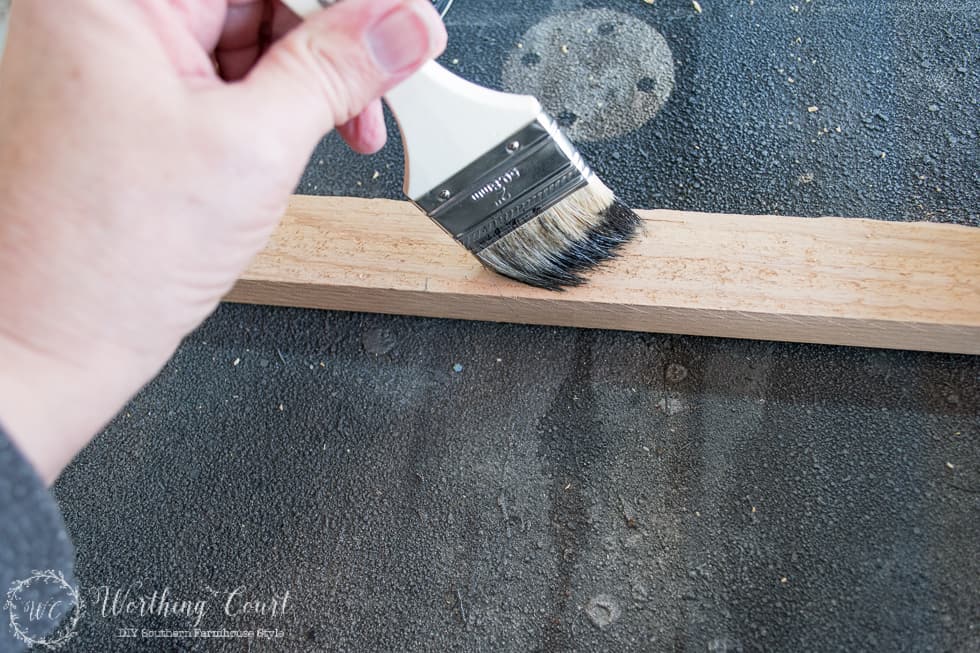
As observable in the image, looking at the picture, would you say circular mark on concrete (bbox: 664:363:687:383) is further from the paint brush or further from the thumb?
the thumb

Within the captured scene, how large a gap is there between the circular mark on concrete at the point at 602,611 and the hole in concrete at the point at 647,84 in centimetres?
106

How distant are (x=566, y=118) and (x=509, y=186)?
526mm

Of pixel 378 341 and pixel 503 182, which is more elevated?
pixel 503 182

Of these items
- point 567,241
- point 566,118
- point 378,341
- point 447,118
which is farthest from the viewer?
point 566,118

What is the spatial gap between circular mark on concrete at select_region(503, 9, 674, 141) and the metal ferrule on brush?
1.49 feet

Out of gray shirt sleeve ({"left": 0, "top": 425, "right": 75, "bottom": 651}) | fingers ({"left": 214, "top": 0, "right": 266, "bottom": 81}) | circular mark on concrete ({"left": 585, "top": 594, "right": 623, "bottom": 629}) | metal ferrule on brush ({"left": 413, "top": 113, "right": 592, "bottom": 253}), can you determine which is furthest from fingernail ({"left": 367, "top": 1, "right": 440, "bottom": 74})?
circular mark on concrete ({"left": 585, "top": 594, "right": 623, "bottom": 629})

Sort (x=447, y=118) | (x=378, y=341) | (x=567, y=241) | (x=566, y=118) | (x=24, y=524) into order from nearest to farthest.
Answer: (x=24, y=524) → (x=447, y=118) → (x=567, y=241) → (x=378, y=341) → (x=566, y=118)

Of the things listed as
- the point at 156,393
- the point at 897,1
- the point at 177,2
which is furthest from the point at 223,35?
the point at 897,1

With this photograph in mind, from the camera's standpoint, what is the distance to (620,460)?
1.26m

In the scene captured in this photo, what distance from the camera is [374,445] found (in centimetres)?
133

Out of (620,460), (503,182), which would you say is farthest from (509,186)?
(620,460)

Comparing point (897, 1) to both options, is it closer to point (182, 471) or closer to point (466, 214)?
point (466, 214)

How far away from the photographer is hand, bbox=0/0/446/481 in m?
0.77

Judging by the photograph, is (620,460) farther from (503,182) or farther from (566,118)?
(566,118)
